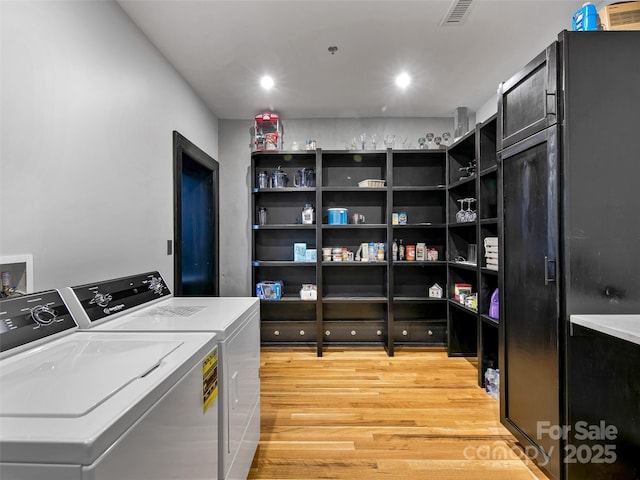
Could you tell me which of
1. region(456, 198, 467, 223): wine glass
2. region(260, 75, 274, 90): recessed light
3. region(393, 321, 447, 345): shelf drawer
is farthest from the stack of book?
region(260, 75, 274, 90): recessed light

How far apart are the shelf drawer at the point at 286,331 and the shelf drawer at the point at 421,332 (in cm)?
94

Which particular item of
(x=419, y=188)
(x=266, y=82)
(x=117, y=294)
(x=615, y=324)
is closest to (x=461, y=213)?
(x=419, y=188)

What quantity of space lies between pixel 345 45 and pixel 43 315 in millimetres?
2368

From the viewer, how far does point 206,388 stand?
114 cm

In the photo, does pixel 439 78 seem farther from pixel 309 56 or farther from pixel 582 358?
pixel 582 358

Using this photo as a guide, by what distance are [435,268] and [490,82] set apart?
1903 millimetres

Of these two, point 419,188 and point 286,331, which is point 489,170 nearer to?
point 419,188

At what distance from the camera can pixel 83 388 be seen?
795mm

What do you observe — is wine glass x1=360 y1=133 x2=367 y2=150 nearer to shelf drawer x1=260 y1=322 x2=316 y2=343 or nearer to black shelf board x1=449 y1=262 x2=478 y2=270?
black shelf board x1=449 y1=262 x2=478 y2=270

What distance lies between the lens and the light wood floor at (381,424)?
176cm

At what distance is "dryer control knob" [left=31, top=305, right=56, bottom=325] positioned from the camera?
1196 millimetres

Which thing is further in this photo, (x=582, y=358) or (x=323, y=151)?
(x=323, y=151)

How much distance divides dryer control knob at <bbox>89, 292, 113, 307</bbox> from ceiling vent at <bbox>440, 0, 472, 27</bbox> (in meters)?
2.45

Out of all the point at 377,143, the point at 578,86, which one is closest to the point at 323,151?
the point at 377,143
